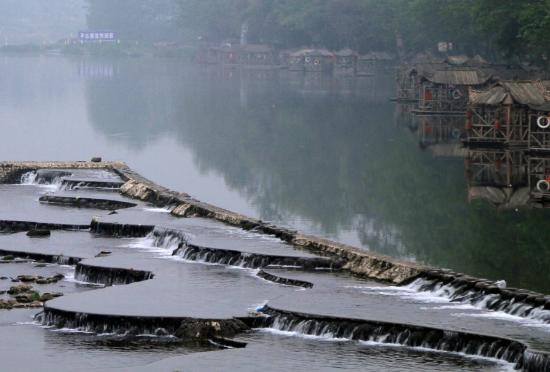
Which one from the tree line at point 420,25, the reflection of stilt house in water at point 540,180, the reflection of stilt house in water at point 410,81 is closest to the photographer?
the reflection of stilt house in water at point 540,180

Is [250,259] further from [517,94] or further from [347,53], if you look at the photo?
[347,53]

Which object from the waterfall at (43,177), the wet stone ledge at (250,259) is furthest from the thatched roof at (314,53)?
the wet stone ledge at (250,259)

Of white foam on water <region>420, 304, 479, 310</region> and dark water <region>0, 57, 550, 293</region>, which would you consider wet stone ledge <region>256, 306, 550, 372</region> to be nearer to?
white foam on water <region>420, 304, 479, 310</region>

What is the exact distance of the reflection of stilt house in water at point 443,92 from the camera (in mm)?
98312

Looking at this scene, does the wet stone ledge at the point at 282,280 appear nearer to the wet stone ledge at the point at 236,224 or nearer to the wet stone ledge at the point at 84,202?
the wet stone ledge at the point at 236,224

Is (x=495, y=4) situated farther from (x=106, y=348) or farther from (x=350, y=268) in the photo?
(x=106, y=348)

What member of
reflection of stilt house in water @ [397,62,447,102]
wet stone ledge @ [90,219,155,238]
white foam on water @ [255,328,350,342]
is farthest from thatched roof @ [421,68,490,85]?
white foam on water @ [255,328,350,342]

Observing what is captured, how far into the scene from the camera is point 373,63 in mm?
170750

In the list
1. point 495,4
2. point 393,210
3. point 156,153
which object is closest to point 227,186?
point 393,210

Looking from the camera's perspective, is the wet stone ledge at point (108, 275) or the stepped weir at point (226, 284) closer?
the stepped weir at point (226, 284)

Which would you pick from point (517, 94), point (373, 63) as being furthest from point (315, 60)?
point (517, 94)

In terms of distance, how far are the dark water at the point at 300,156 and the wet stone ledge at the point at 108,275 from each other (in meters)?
9.43

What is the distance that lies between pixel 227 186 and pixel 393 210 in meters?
10.7

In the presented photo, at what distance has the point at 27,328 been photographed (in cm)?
3791
